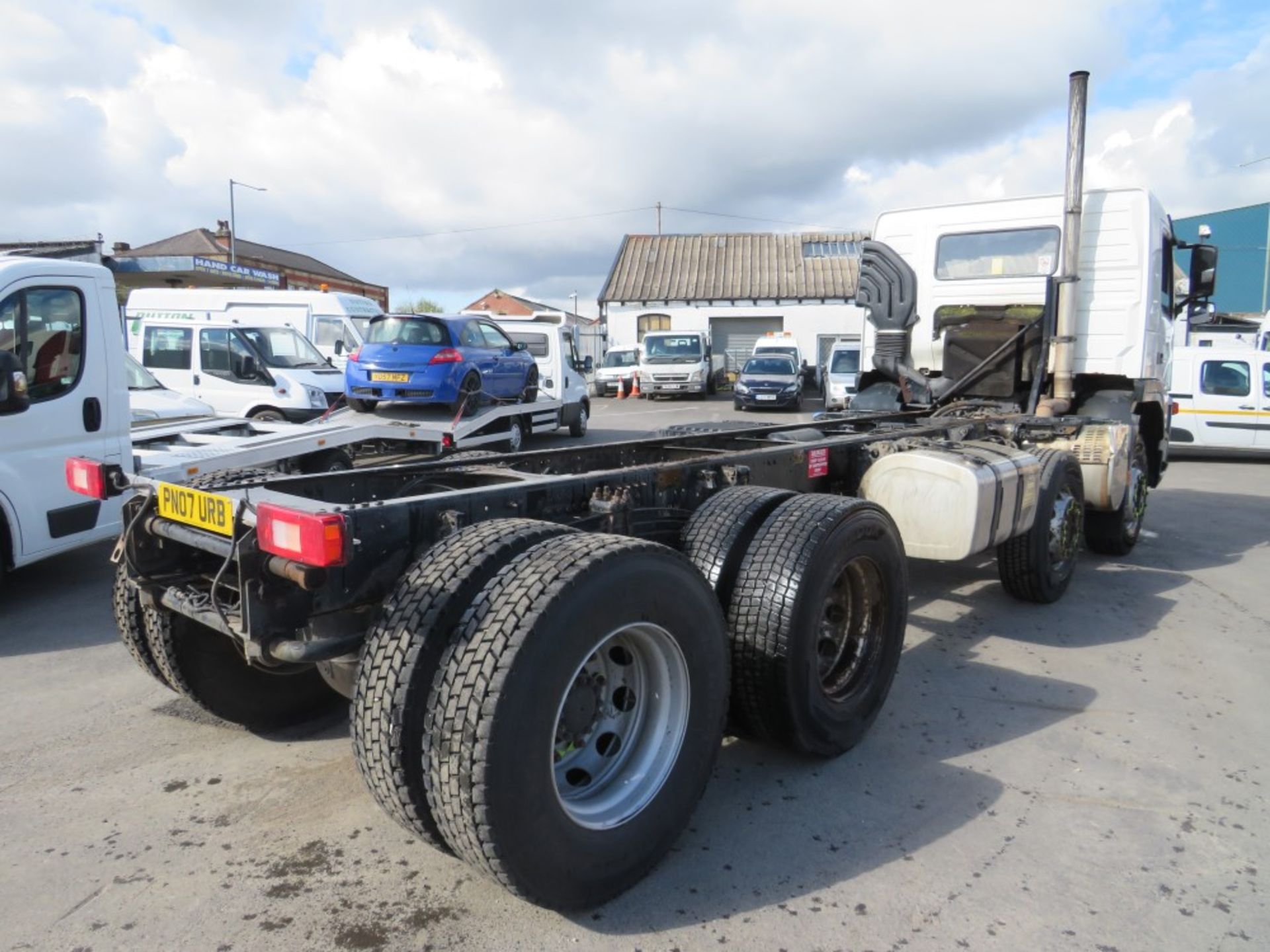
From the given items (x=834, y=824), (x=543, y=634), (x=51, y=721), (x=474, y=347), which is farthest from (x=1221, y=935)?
(x=474, y=347)

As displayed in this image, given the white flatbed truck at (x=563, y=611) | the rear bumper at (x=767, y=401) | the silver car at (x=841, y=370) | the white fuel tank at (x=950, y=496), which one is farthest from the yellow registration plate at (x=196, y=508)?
the rear bumper at (x=767, y=401)

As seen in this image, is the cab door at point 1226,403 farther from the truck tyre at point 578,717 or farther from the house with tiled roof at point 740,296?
the house with tiled roof at point 740,296

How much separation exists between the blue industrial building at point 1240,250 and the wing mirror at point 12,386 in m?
44.5

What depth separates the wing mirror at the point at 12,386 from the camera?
518 cm

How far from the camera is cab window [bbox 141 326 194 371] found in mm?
12664

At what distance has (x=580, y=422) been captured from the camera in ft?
56.6

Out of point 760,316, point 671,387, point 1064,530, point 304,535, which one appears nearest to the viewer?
point 304,535

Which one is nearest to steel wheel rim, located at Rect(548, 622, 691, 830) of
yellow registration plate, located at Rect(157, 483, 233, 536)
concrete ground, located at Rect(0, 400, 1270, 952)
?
concrete ground, located at Rect(0, 400, 1270, 952)

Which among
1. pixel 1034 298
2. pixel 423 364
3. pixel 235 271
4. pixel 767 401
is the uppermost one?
pixel 235 271

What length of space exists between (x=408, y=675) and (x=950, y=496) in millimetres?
3354

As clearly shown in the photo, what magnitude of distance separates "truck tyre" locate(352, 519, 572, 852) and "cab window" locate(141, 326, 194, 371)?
1177 centimetres

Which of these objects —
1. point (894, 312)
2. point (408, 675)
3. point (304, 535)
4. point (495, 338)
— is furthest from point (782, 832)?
point (495, 338)

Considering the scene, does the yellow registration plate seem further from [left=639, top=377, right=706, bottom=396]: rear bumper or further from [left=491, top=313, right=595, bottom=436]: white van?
[left=639, top=377, right=706, bottom=396]: rear bumper

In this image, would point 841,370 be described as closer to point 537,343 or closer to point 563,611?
point 537,343
